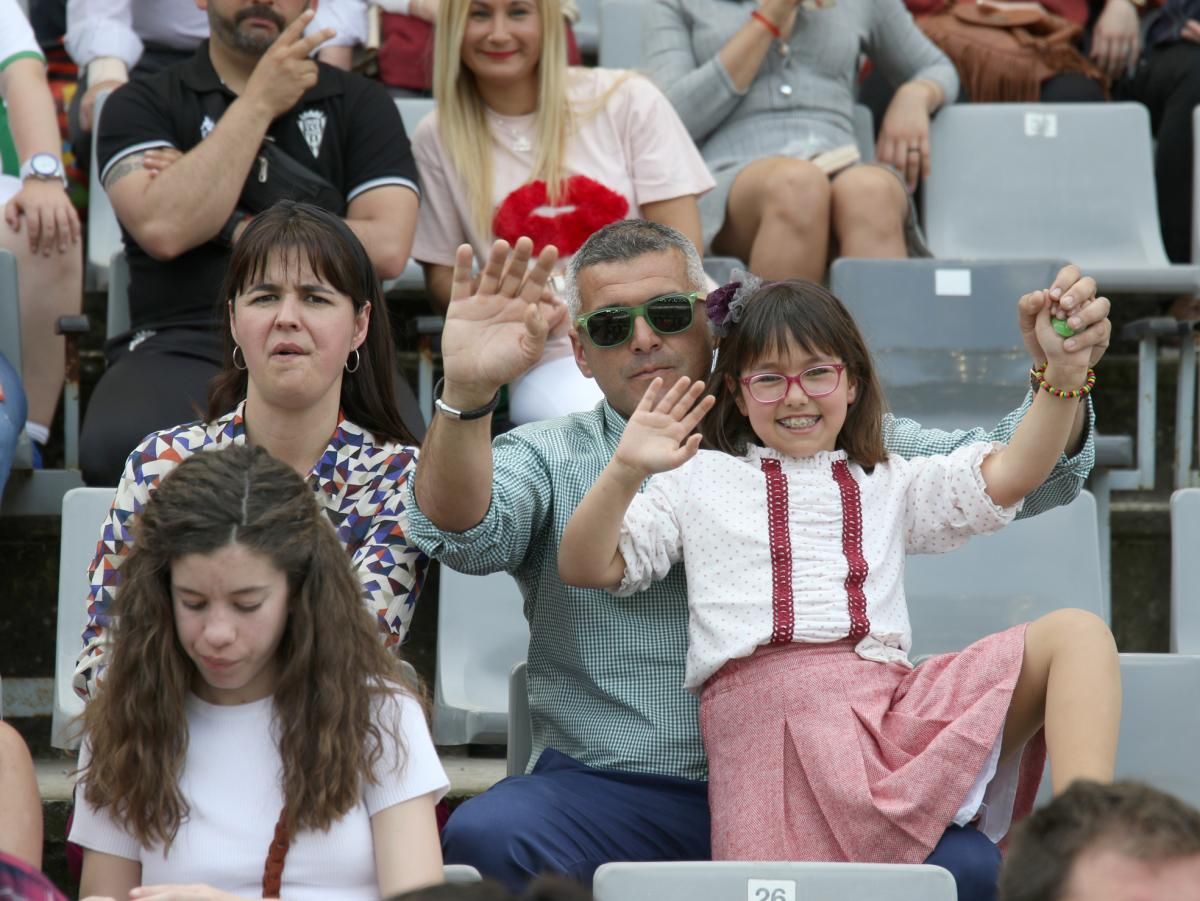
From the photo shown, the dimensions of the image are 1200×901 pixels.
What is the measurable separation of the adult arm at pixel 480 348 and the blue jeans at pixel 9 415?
1.10 metres

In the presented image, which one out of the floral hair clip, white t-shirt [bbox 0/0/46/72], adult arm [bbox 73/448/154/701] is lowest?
adult arm [bbox 73/448/154/701]

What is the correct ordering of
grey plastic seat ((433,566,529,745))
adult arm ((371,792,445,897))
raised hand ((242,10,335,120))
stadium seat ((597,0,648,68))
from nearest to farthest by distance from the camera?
adult arm ((371,792,445,897)), grey plastic seat ((433,566,529,745)), raised hand ((242,10,335,120)), stadium seat ((597,0,648,68))

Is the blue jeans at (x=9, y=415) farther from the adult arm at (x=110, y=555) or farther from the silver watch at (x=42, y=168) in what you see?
the adult arm at (x=110, y=555)

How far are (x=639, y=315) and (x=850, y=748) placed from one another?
67 centimetres

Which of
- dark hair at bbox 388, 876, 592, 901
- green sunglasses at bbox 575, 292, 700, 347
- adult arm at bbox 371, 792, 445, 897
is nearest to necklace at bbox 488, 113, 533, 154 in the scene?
green sunglasses at bbox 575, 292, 700, 347

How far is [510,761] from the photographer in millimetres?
2432

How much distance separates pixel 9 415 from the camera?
2.93m

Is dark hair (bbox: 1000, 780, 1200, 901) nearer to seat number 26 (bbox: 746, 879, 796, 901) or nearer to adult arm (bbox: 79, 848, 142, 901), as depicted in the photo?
seat number 26 (bbox: 746, 879, 796, 901)

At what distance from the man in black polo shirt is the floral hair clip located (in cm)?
104

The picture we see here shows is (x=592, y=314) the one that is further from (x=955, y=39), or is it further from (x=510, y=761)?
(x=955, y=39)

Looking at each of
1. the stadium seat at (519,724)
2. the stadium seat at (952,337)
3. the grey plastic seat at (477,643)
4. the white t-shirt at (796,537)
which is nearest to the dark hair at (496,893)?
the white t-shirt at (796,537)

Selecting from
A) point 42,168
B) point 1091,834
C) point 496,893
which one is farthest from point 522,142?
point 496,893

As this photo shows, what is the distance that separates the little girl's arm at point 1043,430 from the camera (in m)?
2.11

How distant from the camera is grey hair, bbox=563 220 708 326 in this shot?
243 cm
